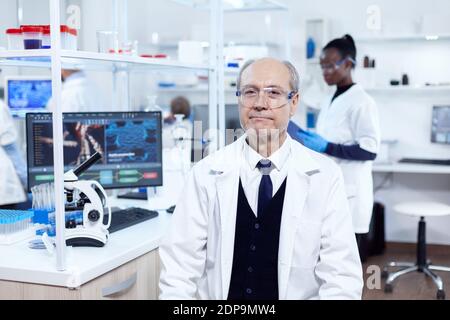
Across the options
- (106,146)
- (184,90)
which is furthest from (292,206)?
(184,90)

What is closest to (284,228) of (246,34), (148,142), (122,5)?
(148,142)

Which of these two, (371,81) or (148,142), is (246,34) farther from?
(148,142)

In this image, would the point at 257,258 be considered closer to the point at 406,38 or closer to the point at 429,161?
the point at 429,161

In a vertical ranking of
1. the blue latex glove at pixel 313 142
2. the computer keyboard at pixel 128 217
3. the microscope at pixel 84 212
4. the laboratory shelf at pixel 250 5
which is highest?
the laboratory shelf at pixel 250 5

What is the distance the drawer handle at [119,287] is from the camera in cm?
170

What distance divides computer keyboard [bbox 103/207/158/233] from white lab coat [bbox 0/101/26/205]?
1.06 metres

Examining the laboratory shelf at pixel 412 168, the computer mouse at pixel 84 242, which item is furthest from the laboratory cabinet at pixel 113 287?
the laboratory shelf at pixel 412 168

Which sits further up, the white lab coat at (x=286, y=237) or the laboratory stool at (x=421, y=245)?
the white lab coat at (x=286, y=237)

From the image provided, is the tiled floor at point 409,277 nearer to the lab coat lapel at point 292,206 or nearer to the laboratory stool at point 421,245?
the laboratory stool at point 421,245

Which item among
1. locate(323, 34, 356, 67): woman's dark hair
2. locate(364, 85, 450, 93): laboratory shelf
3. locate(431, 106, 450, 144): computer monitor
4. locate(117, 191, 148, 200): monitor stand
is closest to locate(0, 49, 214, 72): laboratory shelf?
locate(117, 191, 148, 200): monitor stand

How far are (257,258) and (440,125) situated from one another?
331 cm

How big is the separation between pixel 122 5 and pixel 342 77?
3.97ft

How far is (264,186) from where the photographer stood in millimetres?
1560

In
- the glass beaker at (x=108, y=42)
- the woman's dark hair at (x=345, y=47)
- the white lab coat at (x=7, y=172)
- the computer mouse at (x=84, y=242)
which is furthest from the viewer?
the woman's dark hair at (x=345, y=47)
